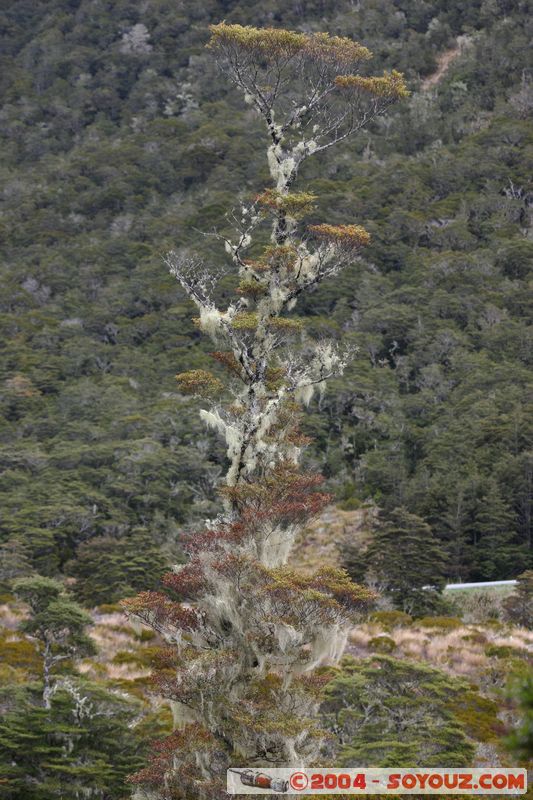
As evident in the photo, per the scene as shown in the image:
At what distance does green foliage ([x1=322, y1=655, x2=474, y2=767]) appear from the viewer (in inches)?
436

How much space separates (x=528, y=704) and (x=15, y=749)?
848 cm

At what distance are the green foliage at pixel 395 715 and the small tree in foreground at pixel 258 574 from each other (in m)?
1.63

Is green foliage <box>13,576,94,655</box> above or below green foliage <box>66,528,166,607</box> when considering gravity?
above

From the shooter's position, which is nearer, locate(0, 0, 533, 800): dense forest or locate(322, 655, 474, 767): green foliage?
locate(322, 655, 474, 767): green foliage

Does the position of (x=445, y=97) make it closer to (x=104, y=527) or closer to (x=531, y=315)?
(x=531, y=315)

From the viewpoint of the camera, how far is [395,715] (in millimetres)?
12281

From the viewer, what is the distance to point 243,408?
11125mm

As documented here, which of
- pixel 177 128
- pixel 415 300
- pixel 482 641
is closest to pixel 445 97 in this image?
pixel 177 128

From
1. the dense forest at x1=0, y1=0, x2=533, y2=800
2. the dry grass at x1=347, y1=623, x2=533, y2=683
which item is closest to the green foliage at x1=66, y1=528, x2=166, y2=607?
the dense forest at x1=0, y1=0, x2=533, y2=800

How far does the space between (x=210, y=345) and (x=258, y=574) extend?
38.3m

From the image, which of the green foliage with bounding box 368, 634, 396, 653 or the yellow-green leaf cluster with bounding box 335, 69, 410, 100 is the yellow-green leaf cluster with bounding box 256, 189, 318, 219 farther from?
the green foliage with bounding box 368, 634, 396, 653

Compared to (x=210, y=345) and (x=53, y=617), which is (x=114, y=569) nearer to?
(x=53, y=617)

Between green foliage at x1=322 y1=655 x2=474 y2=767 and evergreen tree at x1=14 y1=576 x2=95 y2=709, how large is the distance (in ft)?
10.9

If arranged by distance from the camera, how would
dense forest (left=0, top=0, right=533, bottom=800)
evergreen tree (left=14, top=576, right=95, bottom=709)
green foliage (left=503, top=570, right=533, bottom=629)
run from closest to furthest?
evergreen tree (left=14, top=576, right=95, bottom=709)
dense forest (left=0, top=0, right=533, bottom=800)
green foliage (left=503, top=570, right=533, bottom=629)
